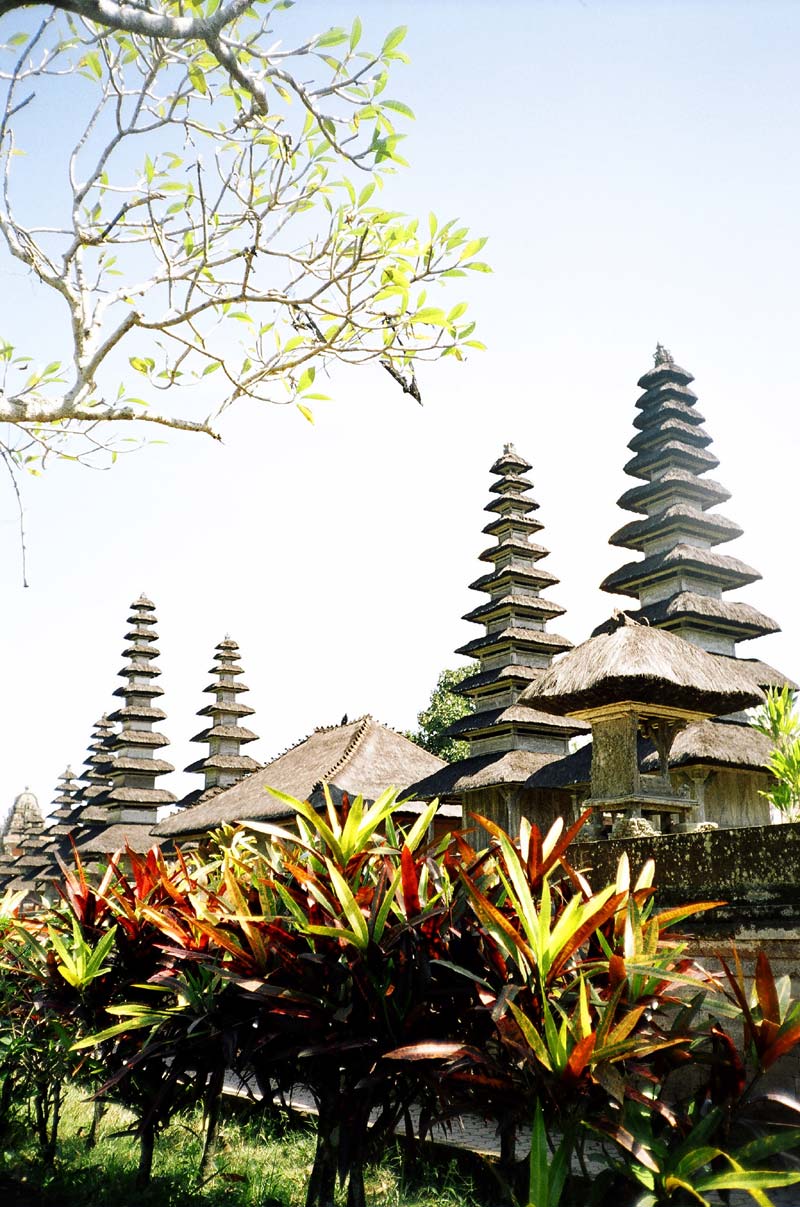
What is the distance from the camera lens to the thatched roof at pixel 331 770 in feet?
68.7

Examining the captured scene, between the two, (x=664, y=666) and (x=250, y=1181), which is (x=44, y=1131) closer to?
(x=250, y=1181)

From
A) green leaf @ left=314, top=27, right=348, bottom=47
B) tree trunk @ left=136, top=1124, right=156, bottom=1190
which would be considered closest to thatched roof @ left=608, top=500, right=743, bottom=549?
green leaf @ left=314, top=27, right=348, bottom=47

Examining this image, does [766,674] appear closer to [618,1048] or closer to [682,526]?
[682,526]

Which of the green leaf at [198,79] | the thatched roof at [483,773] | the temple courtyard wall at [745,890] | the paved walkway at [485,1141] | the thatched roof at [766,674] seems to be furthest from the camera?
the thatched roof at [483,773]

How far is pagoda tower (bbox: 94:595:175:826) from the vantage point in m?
37.6

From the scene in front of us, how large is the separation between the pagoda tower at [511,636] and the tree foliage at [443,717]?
12665mm

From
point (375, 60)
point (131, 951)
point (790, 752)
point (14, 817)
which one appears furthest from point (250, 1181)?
point (14, 817)

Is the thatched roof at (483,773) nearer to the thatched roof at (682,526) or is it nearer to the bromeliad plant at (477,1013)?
the thatched roof at (682,526)

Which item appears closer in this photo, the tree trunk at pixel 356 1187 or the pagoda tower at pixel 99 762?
the tree trunk at pixel 356 1187

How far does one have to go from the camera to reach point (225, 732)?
36312 millimetres

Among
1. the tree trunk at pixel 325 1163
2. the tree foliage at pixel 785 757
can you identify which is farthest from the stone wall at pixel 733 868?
the tree foliage at pixel 785 757

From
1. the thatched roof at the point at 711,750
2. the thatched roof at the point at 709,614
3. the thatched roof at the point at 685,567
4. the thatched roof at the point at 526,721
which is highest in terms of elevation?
the thatched roof at the point at 685,567

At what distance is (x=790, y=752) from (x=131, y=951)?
8780mm

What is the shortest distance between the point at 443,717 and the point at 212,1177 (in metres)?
33.1
